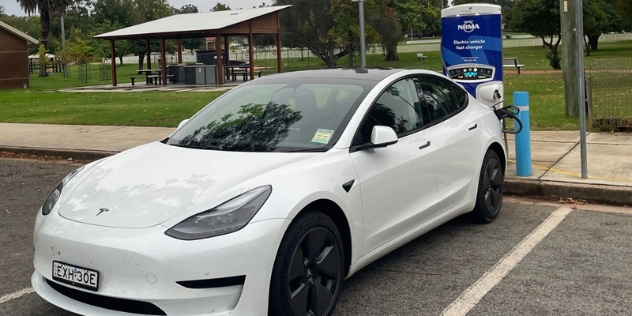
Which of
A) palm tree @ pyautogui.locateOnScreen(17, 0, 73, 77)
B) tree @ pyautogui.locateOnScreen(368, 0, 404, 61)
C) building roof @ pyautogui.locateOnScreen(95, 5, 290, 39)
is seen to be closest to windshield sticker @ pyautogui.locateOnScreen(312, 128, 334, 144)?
building roof @ pyautogui.locateOnScreen(95, 5, 290, 39)

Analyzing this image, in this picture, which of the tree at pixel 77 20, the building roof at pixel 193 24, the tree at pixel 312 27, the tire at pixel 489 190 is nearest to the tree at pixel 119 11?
the tree at pixel 77 20

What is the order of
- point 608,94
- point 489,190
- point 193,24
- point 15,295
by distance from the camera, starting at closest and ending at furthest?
point 15,295 → point 489,190 → point 608,94 → point 193,24

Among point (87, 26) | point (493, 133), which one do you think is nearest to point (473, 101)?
point (493, 133)

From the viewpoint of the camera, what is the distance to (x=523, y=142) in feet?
25.5

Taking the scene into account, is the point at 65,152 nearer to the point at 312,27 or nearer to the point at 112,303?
the point at 112,303

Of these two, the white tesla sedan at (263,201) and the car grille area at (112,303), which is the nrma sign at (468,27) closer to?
the white tesla sedan at (263,201)

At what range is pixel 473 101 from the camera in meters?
6.48

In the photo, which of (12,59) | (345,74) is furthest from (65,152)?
(12,59)

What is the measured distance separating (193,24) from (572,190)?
3056cm

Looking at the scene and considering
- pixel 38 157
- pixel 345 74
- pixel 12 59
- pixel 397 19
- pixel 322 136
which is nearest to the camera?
pixel 322 136

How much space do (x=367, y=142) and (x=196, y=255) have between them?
1.68 metres

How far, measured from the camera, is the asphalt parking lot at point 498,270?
444 centimetres

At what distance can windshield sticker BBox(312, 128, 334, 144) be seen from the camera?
4.60 meters

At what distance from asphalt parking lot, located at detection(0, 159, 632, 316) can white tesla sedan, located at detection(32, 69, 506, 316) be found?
0.30 metres
